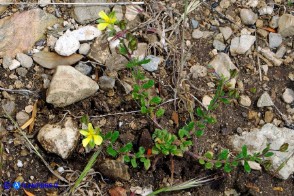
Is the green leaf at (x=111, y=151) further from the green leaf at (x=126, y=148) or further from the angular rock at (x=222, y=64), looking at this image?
the angular rock at (x=222, y=64)

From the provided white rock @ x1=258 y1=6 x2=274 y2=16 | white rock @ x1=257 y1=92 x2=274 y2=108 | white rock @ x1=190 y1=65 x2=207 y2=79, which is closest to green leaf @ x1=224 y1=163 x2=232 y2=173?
white rock @ x1=257 y1=92 x2=274 y2=108

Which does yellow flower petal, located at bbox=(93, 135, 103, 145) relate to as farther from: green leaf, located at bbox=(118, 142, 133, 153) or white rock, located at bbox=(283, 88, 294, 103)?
white rock, located at bbox=(283, 88, 294, 103)

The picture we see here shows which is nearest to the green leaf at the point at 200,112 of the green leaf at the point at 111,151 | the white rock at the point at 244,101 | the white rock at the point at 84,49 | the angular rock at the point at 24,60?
the white rock at the point at 244,101

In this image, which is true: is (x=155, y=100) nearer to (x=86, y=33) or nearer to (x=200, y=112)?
(x=200, y=112)

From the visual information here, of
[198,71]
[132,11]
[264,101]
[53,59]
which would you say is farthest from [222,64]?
[53,59]

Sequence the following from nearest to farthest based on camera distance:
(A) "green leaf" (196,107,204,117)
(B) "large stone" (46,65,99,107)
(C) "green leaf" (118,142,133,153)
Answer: (C) "green leaf" (118,142,133,153) < (A) "green leaf" (196,107,204,117) < (B) "large stone" (46,65,99,107)

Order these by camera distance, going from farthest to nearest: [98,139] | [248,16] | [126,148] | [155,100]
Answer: [248,16] → [155,100] → [126,148] → [98,139]

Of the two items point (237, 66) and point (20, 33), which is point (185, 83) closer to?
point (237, 66)
